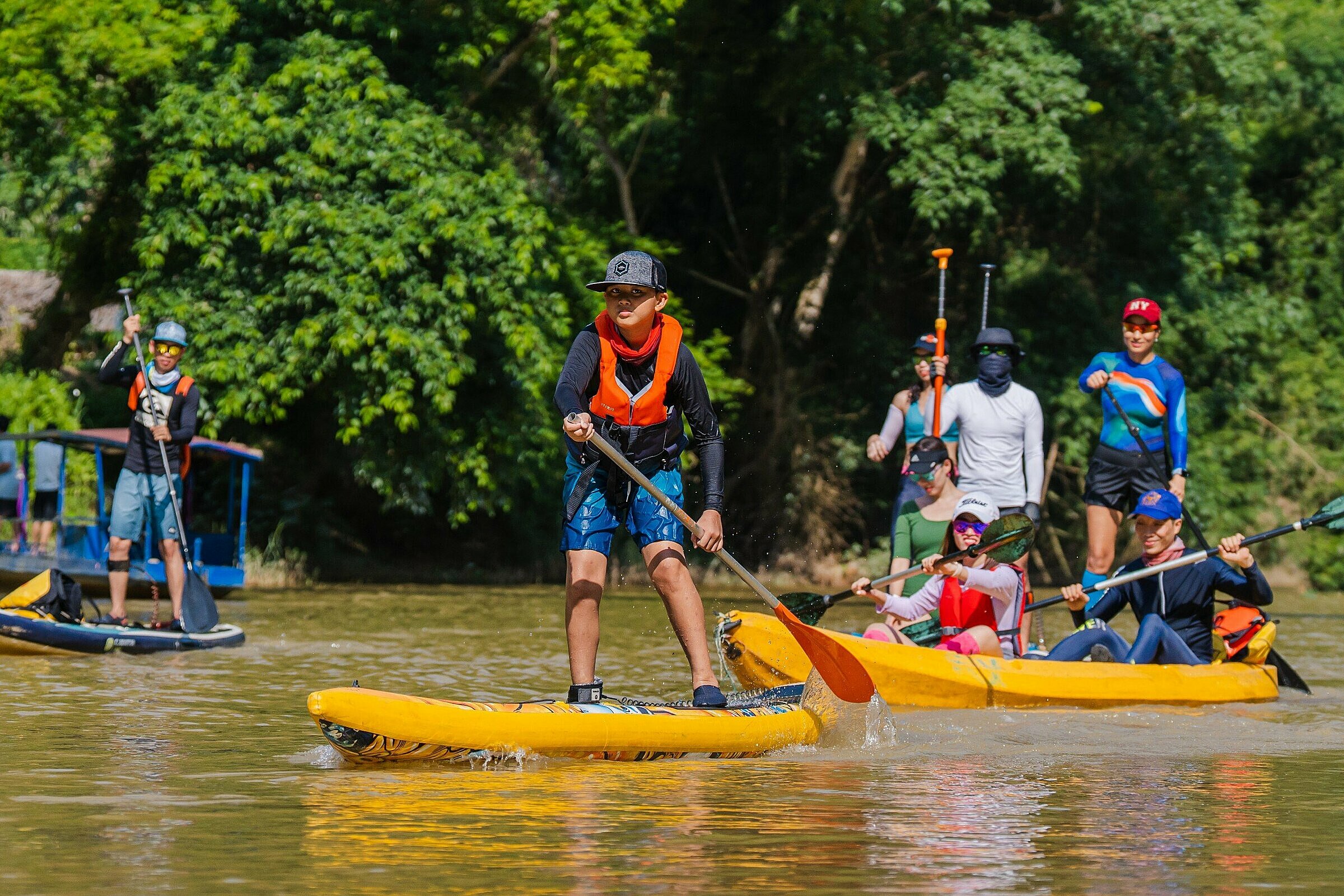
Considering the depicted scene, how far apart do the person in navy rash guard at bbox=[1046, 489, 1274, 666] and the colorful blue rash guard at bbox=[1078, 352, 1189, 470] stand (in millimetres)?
741

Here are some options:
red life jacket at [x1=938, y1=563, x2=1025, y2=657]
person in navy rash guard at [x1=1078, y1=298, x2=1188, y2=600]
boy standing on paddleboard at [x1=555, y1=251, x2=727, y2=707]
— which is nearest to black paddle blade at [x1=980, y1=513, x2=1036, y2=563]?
red life jacket at [x1=938, y1=563, x2=1025, y2=657]

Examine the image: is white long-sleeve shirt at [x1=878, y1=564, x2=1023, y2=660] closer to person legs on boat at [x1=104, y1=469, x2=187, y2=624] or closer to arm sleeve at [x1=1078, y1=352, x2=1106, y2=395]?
arm sleeve at [x1=1078, y1=352, x2=1106, y2=395]

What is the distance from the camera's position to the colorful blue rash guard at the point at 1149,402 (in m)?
9.65

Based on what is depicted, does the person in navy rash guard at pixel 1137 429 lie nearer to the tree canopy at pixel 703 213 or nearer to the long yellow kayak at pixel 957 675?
the long yellow kayak at pixel 957 675

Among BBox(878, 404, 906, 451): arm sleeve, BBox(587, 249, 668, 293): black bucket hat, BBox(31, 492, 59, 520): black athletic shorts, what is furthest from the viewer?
BBox(31, 492, 59, 520): black athletic shorts

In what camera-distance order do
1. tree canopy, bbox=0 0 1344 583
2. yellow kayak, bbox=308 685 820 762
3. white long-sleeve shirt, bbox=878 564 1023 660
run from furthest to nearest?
tree canopy, bbox=0 0 1344 583 → white long-sleeve shirt, bbox=878 564 1023 660 → yellow kayak, bbox=308 685 820 762

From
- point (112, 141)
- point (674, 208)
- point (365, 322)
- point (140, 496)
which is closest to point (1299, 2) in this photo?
point (674, 208)

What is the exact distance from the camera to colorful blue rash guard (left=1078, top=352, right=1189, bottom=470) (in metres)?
9.65

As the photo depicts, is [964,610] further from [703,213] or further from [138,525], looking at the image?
[703,213]

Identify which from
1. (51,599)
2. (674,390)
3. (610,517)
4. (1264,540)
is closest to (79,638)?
(51,599)

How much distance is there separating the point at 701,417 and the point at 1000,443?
3282 millimetres

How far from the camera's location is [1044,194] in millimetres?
20656

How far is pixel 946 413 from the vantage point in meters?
9.80

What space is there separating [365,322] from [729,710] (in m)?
10.2
